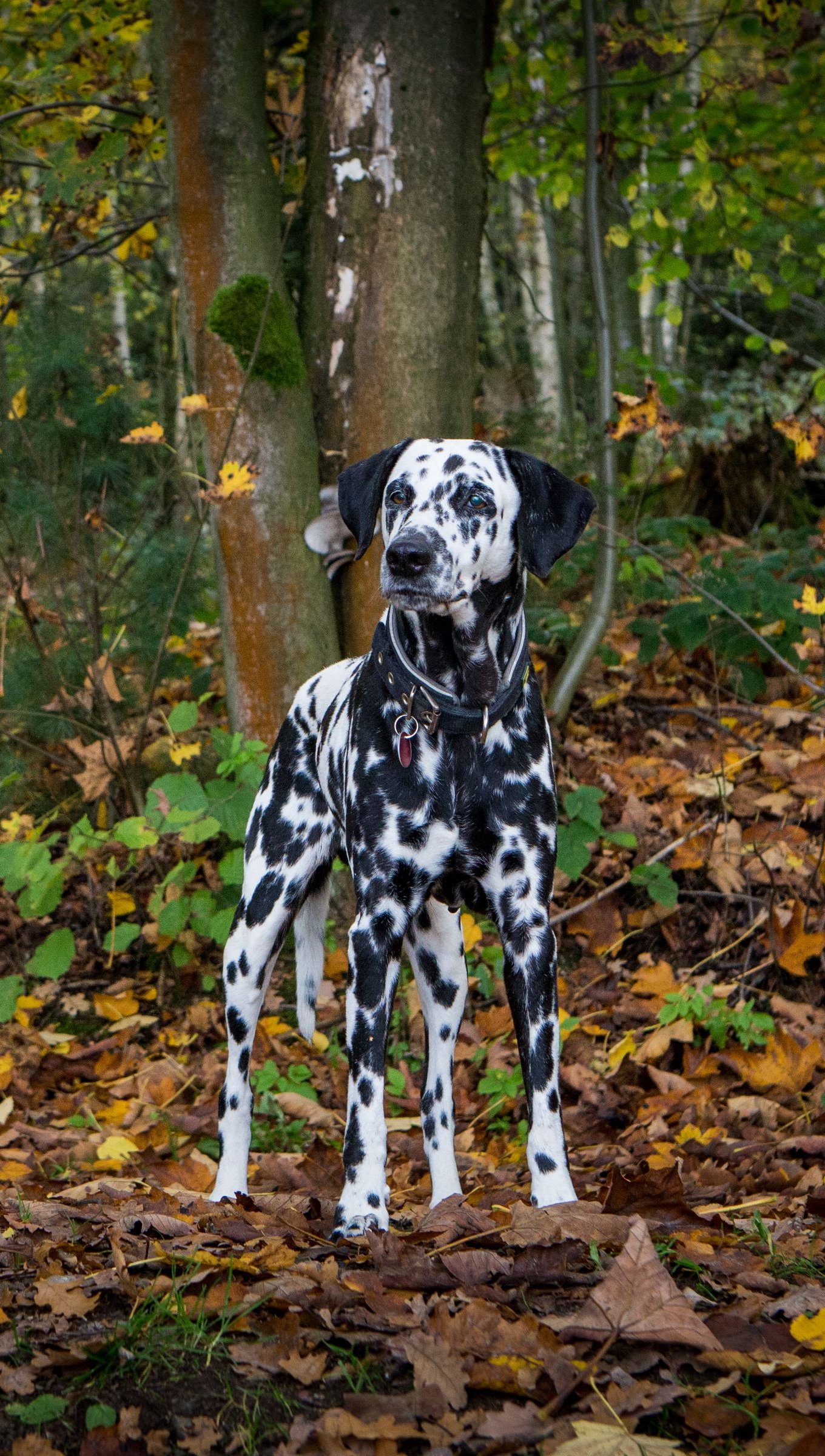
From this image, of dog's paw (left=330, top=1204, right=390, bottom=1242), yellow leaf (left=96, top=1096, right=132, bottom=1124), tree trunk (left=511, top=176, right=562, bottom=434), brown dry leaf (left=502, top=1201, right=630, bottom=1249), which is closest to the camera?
brown dry leaf (left=502, top=1201, right=630, bottom=1249)

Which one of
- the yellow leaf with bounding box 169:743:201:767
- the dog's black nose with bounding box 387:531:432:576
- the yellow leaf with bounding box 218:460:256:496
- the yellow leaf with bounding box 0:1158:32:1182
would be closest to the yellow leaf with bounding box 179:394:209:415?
the yellow leaf with bounding box 218:460:256:496

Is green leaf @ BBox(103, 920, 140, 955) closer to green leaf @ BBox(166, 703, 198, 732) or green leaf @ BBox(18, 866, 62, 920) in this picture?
green leaf @ BBox(18, 866, 62, 920)

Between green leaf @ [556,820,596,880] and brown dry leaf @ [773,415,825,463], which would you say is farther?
brown dry leaf @ [773,415,825,463]

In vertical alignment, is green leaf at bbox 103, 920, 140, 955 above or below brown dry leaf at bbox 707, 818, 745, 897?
below

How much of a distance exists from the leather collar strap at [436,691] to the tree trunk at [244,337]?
182 centimetres

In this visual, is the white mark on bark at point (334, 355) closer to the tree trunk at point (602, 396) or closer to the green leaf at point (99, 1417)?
the tree trunk at point (602, 396)

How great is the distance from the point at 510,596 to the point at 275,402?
2.21 metres

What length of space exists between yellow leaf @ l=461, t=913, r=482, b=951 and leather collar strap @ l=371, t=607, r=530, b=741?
189cm

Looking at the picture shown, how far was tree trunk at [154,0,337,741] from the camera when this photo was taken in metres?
5.27

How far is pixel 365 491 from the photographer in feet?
12.3

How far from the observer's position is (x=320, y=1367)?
2.14 meters

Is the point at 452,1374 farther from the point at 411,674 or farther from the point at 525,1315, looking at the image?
the point at 411,674

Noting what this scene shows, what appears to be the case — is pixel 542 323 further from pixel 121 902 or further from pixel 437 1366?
pixel 437 1366

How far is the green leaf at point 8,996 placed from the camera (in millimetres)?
5133
